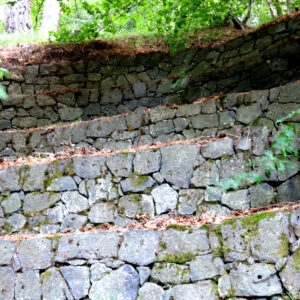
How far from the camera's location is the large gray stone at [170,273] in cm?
288

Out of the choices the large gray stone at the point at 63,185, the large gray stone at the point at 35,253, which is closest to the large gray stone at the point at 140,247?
the large gray stone at the point at 35,253

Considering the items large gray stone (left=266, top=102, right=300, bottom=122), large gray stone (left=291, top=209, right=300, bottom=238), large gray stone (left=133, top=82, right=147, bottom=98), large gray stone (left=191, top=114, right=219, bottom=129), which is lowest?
large gray stone (left=291, top=209, right=300, bottom=238)

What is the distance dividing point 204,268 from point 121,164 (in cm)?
211

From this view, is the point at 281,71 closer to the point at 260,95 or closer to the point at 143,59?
the point at 260,95

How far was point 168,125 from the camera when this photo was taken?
621cm

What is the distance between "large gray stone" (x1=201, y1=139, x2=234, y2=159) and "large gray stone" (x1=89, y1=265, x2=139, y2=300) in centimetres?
185

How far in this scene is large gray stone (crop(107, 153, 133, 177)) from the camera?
4.60 meters

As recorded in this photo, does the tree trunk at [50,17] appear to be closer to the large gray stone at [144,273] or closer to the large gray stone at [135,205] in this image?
the large gray stone at [135,205]

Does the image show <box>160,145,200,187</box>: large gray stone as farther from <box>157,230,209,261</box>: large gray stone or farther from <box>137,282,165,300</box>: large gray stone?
<box>137,282,165,300</box>: large gray stone

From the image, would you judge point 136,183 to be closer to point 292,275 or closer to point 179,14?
point 292,275

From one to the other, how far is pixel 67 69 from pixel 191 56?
9.53ft

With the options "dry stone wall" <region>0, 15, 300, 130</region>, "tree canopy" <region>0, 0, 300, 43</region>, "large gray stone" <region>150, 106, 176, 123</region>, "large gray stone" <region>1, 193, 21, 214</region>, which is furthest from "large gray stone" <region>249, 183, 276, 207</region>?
"tree canopy" <region>0, 0, 300, 43</region>

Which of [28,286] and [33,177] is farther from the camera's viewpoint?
[33,177]

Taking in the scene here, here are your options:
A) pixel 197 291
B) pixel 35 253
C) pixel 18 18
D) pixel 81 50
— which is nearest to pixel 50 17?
pixel 18 18
